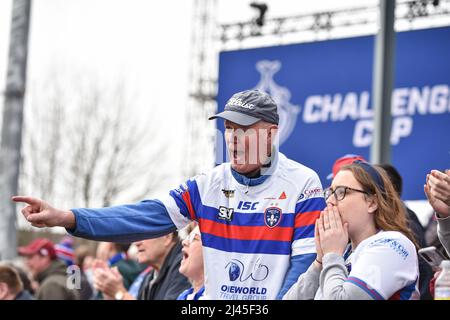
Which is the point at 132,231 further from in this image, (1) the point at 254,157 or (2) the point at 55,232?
(2) the point at 55,232

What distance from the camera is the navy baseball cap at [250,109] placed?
184 inches

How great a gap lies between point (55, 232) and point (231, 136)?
86.1 ft

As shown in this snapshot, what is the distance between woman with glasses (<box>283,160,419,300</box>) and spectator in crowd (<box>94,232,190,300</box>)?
8.28 ft

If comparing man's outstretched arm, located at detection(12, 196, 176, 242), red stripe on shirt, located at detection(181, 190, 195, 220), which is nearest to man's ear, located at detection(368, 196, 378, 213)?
red stripe on shirt, located at detection(181, 190, 195, 220)

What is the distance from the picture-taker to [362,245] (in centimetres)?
415

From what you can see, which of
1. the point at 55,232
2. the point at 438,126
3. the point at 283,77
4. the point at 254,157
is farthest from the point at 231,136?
the point at 55,232

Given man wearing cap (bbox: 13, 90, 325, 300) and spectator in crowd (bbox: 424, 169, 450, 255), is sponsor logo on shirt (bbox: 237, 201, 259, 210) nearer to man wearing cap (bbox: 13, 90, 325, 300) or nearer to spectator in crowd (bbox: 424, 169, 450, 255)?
man wearing cap (bbox: 13, 90, 325, 300)

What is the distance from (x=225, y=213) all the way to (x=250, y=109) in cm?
51

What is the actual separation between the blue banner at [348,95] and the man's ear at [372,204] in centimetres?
708

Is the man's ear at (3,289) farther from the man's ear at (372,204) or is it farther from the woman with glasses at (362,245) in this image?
the man's ear at (372,204)

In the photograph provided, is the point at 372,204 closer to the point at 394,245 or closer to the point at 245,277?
the point at 394,245

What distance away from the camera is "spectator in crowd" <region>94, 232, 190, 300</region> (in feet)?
22.9

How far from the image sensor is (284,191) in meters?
4.64

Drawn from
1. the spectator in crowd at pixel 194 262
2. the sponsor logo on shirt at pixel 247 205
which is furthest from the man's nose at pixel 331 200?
the spectator in crowd at pixel 194 262
